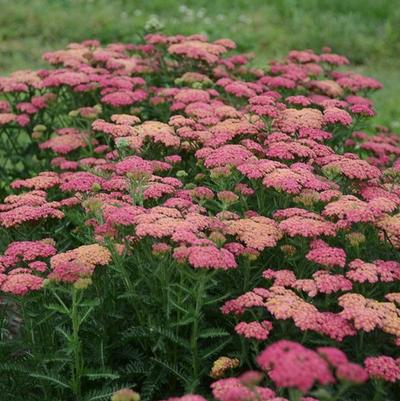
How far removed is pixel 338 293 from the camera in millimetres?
2633

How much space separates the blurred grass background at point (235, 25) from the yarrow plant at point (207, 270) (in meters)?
5.33

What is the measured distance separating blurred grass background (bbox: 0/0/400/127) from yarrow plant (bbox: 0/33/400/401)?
5.33m

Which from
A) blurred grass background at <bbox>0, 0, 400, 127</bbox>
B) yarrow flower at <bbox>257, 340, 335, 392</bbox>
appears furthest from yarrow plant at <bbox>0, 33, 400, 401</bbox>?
blurred grass background at <bbox>0, 0, 400, 127</bbox>

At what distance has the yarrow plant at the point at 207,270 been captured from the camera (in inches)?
92.5

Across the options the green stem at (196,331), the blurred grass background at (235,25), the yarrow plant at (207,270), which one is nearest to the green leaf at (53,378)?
the yarrow plant at (207,270)

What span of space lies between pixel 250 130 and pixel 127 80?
45.5 inches

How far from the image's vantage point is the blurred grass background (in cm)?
910

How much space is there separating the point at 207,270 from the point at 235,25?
7.92 m

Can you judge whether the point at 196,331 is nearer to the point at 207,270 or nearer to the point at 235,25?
the point at 207,270

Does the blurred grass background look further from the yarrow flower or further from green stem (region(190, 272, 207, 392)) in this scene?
the yarrow flower

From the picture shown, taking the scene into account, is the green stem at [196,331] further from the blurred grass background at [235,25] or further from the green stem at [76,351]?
the blurred grass background at [235,25]

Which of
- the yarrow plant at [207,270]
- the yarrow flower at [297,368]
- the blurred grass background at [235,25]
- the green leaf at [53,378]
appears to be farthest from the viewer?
the blurred grass background at [235,25]

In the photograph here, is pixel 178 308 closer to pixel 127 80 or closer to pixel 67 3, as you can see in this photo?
pixel 127 80

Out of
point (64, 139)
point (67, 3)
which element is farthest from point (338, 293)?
point (67, 3)
